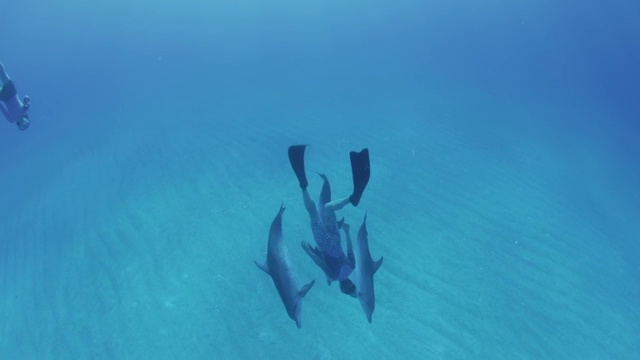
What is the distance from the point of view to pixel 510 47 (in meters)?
24.1

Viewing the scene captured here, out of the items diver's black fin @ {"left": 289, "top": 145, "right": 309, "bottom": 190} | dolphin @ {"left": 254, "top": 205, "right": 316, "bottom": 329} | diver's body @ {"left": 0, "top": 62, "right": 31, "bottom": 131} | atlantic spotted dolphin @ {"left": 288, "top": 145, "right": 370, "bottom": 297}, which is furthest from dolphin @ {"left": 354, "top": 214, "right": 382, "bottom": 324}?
diver's body @ {"left": 0, "top": 62, "right": 31, "bottom": 131}

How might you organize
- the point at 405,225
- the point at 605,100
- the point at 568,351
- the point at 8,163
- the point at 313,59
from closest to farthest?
the point at 568,351 → the point at 405,225 → the point at 8,163 → the point at 605,100 → the point at 313,59

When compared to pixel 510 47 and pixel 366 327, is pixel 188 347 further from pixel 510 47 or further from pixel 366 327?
pixel 510 47

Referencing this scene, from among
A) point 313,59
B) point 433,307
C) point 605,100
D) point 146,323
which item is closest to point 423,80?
point 313,59

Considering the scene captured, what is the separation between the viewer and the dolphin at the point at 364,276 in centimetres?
362

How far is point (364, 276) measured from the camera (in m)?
3.72

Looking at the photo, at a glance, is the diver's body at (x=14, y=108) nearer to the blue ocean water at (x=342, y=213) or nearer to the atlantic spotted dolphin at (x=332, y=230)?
the blue ocean water at (x=342, y=213)

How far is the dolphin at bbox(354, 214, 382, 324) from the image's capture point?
11.9ft

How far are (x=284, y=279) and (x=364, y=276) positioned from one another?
76 cm

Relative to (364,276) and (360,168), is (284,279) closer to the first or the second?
(364,276)

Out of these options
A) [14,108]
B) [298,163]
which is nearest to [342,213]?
[298,163]

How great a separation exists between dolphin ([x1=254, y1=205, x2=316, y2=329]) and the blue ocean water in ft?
5.55

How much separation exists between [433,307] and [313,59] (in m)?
18.4

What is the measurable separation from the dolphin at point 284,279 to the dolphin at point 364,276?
0.47m
